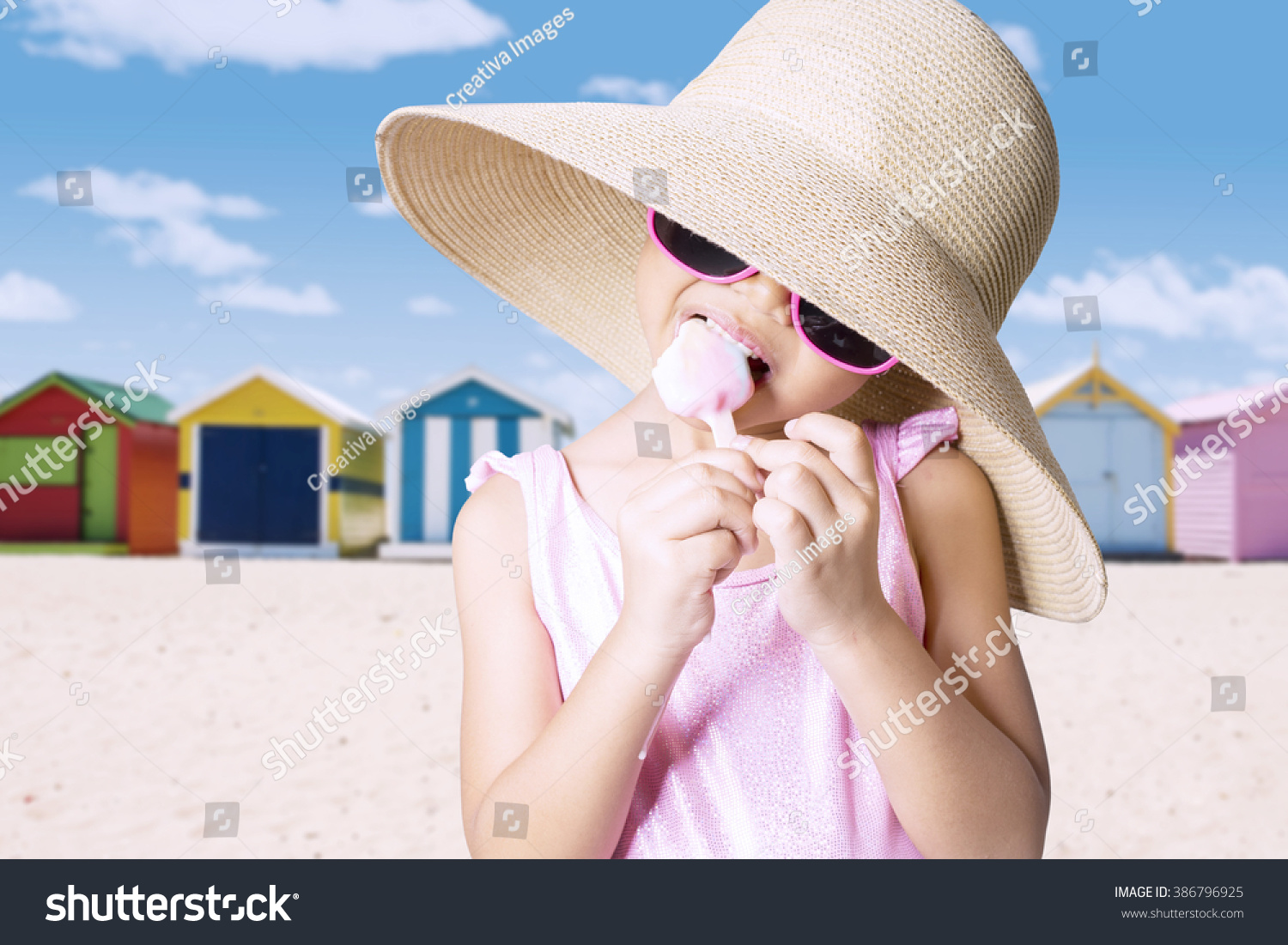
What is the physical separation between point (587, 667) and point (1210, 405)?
15.0m

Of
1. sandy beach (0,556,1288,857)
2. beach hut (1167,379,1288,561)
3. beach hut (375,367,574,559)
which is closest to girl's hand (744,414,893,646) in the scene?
sandy beach (0,556,1288,857)

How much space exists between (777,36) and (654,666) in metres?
0.93

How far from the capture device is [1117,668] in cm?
611

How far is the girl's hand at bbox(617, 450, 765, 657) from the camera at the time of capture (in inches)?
43.4

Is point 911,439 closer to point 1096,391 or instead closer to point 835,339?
point 835,339

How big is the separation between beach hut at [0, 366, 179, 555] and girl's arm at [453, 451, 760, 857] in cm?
1205

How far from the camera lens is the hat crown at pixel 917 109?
1331mm

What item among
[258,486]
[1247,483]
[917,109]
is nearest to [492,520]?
[917,109]

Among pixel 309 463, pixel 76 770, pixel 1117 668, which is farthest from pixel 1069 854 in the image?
pixel 309 463

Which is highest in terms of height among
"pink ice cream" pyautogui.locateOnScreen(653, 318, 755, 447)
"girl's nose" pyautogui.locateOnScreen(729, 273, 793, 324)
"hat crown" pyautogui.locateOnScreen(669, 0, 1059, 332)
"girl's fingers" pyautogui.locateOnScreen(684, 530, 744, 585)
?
"hat crown" pyautogui.locateOnScreen(669, 0, 1059, 332)

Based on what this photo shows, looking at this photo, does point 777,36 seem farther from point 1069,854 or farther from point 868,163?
point 1069,854

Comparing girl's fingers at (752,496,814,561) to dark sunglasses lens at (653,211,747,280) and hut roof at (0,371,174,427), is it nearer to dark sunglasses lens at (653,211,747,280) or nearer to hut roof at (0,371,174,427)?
dark sunglasses lens at (653,211,747,280)

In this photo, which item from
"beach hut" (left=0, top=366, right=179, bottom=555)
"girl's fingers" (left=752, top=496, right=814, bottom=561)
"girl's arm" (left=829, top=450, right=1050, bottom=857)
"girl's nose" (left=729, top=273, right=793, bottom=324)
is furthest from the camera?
"beach hut" (left=0, top=366, right=179, bottom=555)

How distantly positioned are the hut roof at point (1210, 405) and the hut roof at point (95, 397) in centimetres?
1341
